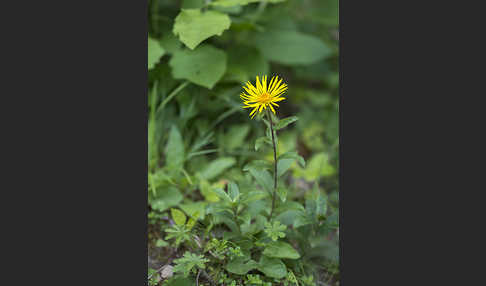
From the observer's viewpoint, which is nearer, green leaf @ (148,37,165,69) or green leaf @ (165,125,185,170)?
green leaf @ (148,37,165,69)

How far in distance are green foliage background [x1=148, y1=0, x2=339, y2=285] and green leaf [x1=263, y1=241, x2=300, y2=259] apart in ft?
0.05

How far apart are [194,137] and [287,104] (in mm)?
980

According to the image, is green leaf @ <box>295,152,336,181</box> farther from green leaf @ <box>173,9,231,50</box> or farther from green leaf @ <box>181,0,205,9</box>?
green leaf @ <box>181,0,205,9</box>

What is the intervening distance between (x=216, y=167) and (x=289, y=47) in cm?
100

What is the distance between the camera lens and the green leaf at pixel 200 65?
97.1 inches

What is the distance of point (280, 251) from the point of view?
6.45ft

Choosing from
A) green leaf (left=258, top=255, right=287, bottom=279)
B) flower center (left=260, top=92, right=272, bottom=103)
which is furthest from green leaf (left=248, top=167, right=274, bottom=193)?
flower center (left=260, top=92, right=272, bottom=103)

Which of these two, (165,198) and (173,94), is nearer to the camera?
(165,198)

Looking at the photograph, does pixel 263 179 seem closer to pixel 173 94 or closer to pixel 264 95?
pixel 264 95

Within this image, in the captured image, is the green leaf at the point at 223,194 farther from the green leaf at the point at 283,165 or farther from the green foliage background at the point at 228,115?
the green leaf at the point at 283,165

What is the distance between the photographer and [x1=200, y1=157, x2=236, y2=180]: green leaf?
8.23ft

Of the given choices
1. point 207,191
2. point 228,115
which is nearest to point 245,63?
point 228,115

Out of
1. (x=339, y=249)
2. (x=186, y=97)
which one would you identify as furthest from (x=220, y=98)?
(x=339, y=249)

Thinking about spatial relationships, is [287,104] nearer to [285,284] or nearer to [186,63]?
[186,63]
